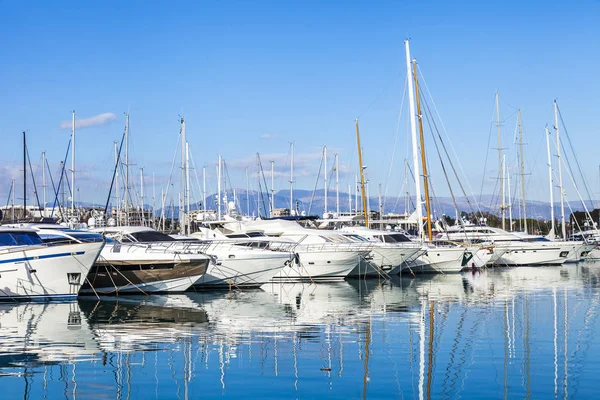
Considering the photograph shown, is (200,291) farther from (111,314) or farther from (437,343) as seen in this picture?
(437,343)

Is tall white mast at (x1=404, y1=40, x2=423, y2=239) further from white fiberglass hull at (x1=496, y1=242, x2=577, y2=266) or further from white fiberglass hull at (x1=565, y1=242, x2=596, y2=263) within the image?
white fiberglass hull at (x1=565, y1=242, x2=596, y2=263)

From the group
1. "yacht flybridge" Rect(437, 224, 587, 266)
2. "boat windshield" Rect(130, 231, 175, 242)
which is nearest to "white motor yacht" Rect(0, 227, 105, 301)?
"boat windshield" Rect(130, 231, 175, 242)

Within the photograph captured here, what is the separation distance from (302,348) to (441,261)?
30.9 meters

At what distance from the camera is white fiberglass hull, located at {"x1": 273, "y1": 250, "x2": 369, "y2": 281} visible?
39.8 meters

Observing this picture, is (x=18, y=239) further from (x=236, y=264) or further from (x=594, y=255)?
(x=594, y=255)

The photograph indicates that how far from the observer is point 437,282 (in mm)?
40344

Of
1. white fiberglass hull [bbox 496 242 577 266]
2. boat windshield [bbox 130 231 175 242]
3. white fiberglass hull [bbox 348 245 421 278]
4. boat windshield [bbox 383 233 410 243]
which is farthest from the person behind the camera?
white fiberglass hull [bbox 496 242 577 266]

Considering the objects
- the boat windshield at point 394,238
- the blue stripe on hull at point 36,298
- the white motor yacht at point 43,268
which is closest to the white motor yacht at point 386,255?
the boat windshield at point 394,238

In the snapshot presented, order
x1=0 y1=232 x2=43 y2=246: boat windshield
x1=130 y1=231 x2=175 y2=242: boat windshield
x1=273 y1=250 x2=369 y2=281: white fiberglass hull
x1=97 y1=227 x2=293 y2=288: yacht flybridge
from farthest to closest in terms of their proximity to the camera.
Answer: x1=273 y1=250 x2=369 y2=281: white fiberglass hull, x1=130 y1=231 x2=175 y2=242: boat windshield, x1=97 y1=227 x2=293 y2=288: yacht flybridge, x1=0 y1=232 x2=43 y2=246: boat windshield

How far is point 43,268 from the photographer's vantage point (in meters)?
27.9

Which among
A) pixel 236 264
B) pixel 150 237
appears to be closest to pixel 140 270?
pixel 236 264

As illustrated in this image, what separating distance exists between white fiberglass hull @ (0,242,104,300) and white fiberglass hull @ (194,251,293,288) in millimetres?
6793

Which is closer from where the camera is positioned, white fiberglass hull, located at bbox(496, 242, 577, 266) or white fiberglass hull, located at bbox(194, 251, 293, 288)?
white fiberglass hull, located at bbox(194, 251, 293, 288)

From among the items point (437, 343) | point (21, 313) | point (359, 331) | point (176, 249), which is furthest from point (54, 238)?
point (437, 343)
